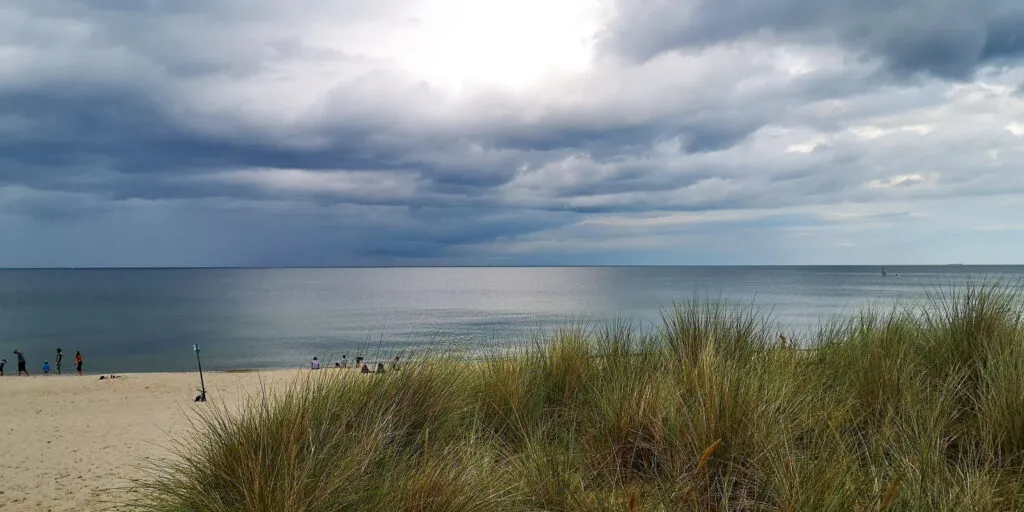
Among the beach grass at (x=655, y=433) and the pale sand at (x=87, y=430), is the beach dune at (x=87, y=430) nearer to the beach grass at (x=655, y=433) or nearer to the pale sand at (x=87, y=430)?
the pale sand at (x=87, y=430)

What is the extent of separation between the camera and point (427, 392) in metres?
5.69

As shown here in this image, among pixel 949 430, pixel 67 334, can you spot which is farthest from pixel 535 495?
pixel 67 334

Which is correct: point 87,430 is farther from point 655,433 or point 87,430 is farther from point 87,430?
point 655,433

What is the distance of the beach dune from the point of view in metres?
9.66

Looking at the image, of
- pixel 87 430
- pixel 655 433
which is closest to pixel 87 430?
pixel 87 430

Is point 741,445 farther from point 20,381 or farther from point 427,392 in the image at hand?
point 20,381

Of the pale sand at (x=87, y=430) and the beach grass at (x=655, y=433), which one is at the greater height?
the beach grass at (x=655, y=433)

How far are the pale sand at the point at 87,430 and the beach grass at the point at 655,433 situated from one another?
0.67 m

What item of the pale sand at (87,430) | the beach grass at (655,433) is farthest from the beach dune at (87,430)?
the beach grass at (655,433)

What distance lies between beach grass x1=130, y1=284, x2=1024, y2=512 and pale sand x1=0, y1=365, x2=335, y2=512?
0.67 metres

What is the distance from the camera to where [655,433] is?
15.0 ft

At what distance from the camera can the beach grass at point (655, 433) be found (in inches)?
140

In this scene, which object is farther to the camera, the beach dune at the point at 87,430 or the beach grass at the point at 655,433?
the beach dune at the point at 87,430

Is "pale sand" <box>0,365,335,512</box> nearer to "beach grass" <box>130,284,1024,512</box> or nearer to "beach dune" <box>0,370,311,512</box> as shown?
"beach dune" <box>0,370,311,512</box>
